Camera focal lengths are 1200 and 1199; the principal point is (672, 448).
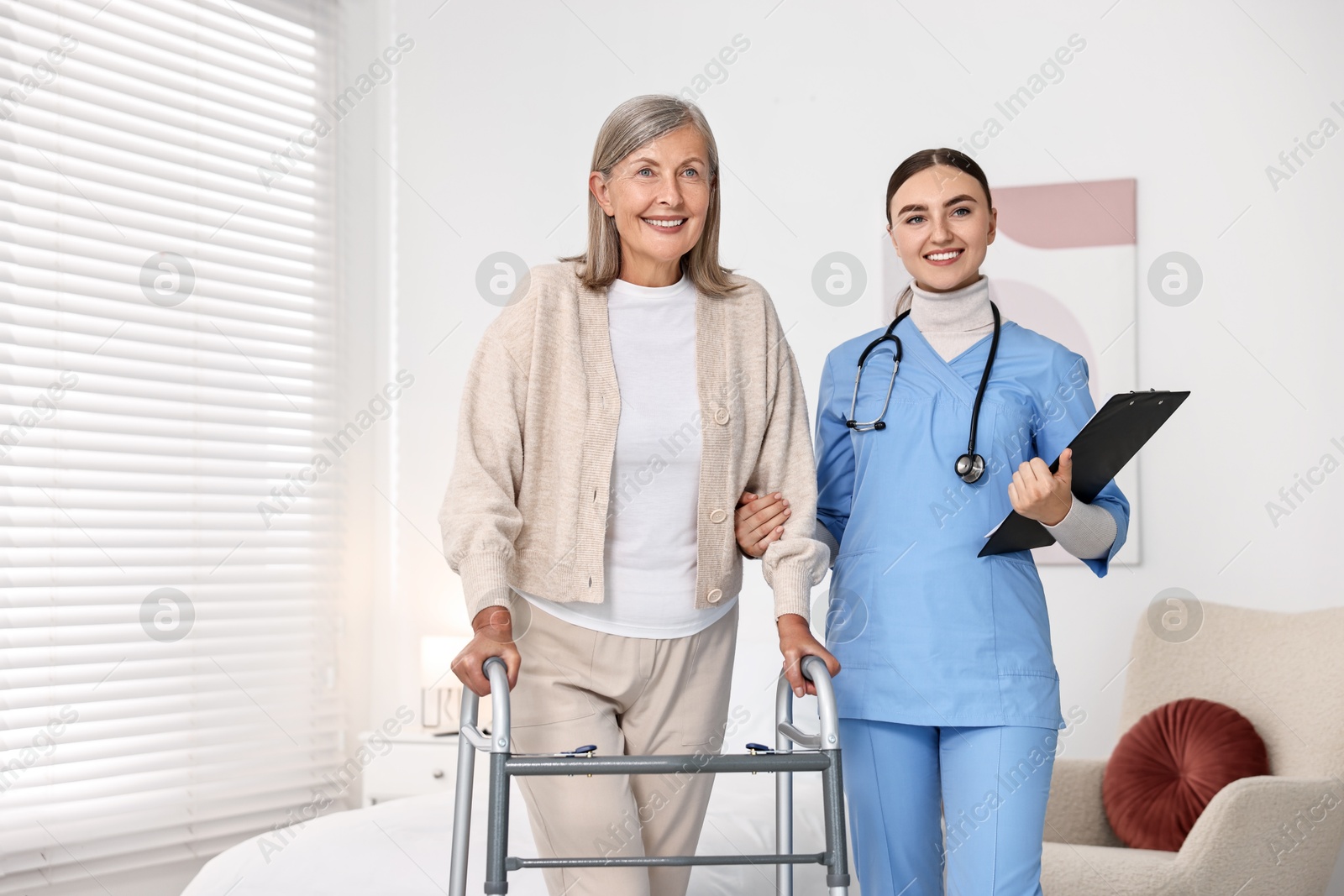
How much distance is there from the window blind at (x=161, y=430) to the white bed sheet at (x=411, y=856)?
111 cm

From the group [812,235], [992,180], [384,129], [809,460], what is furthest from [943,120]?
[809,460]

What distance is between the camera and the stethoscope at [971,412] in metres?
1.72

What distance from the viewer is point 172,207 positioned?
12.0ft

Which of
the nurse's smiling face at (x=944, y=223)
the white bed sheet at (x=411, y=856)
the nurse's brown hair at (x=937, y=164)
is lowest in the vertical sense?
the white bed sheet at (x=411, y=856)

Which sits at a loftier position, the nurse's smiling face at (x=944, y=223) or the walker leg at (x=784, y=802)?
the nurse's smiling face at (x=944, y=223)

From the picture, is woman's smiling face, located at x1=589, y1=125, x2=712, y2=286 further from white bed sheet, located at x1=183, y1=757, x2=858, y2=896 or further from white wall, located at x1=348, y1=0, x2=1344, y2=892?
white wall, located at x1=348, y1=0, x2=1344, y2=892

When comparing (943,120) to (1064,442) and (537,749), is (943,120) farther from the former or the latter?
(537,749)

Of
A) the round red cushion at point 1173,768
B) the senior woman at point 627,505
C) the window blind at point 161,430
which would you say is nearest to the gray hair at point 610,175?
the senior woman at point 627,505

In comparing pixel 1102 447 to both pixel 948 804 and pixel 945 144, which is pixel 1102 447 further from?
pixel 945 144

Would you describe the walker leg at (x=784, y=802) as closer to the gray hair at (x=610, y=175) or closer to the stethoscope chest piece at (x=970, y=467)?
the stethoscope chest piece at (x=970, y=467)

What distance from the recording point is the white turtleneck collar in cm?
183

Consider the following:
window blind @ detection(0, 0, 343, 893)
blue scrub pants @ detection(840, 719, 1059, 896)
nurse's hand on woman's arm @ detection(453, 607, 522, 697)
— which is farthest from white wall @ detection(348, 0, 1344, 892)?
nurse's hand on woman's arm @ detection(453, 607, 522, 697)

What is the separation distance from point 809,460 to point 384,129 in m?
3.27

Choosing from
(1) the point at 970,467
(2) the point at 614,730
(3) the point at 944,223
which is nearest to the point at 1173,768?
(1) the point at 970,467
